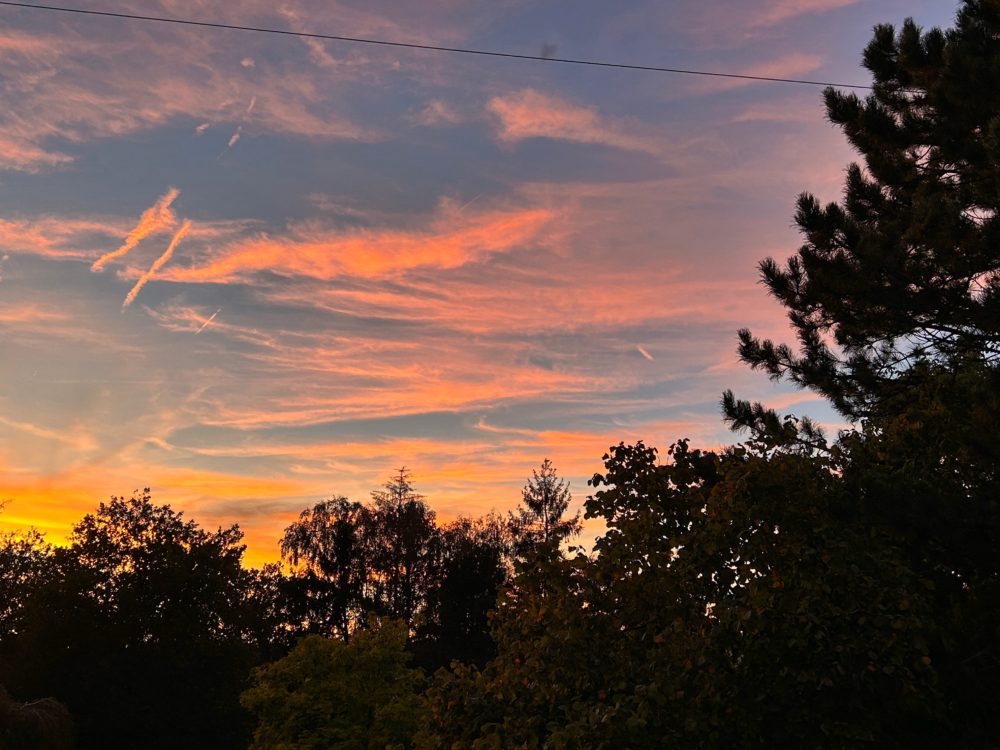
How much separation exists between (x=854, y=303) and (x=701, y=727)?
8.39m

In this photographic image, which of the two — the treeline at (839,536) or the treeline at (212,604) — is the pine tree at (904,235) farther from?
the treeline at (212,604)

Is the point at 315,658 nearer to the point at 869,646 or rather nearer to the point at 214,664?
the point at 214,664

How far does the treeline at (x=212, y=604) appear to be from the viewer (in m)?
34.5

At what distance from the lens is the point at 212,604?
39656mm

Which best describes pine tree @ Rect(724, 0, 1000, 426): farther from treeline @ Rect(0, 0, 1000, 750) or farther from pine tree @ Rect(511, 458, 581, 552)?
pine tree @ Rect(511, 458, 581, 552)

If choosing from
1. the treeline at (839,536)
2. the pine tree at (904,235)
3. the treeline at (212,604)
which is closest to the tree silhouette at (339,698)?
the treeline at (212,604)

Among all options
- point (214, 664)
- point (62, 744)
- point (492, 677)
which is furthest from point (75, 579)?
point (492, 677)

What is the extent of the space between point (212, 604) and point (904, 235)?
33898 mm

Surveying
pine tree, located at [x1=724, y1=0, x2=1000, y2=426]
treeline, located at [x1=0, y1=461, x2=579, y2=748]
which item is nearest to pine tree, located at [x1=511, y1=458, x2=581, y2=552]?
treeline, located at [x1=0, y1=461, x2=579, y2=748]

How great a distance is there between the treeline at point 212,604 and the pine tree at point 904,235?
1526 centimetres

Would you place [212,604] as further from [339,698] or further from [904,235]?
[904,235]

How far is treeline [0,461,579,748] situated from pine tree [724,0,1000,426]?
50.1 ft

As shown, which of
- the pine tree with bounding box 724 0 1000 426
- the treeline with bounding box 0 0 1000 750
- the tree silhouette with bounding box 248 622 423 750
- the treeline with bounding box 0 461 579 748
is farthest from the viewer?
the treeline with bounding box 0 461 579 748

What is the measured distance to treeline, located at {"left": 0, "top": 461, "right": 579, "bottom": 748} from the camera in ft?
113
